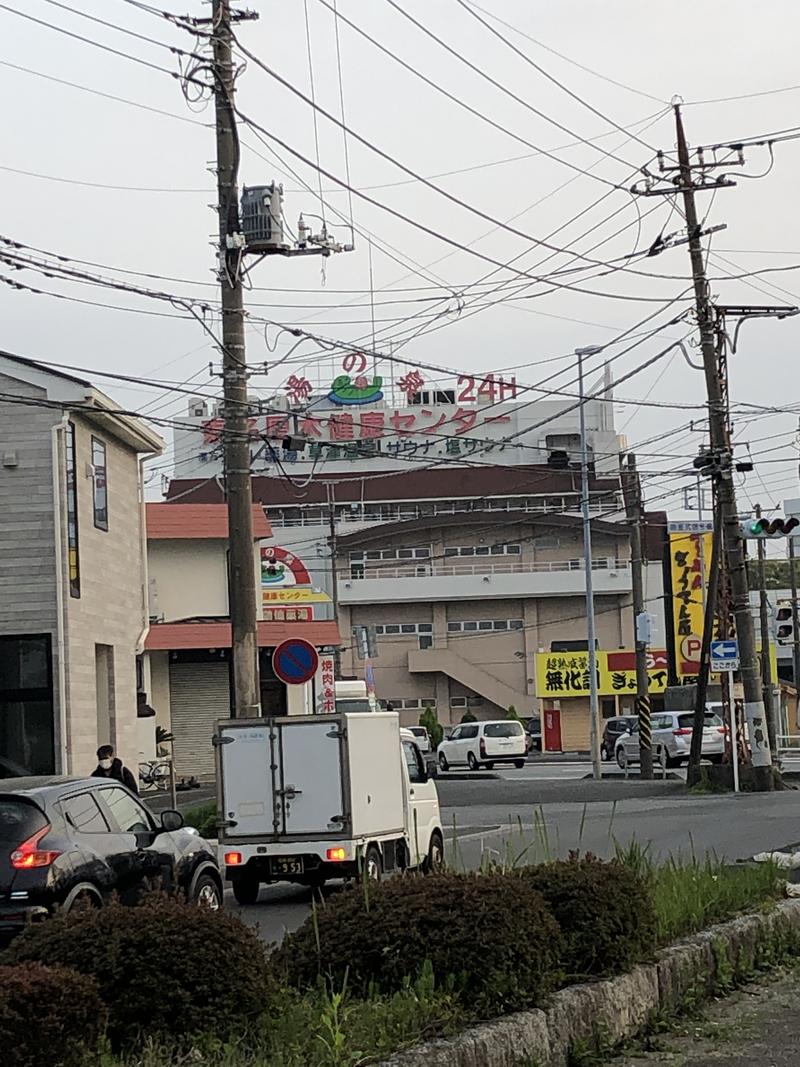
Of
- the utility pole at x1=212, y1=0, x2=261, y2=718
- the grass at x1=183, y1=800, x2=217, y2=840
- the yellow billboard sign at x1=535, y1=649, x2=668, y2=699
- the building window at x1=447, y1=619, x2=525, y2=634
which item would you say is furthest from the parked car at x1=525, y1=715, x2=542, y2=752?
the utility pole at x1=212, y1=0, x2=261, y2=718

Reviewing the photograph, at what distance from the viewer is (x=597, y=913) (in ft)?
27.7

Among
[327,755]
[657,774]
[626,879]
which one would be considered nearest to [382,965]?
[626,879]

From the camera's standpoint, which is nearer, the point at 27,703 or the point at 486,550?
the point at 27,703

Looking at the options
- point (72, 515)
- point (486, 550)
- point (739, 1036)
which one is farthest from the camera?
point (486, 550)

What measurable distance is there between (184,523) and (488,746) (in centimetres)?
1581

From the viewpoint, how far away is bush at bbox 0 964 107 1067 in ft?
18.5

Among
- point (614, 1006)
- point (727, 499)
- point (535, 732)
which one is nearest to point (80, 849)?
point (614, 1006)

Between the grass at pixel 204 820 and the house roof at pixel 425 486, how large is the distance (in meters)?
61.5

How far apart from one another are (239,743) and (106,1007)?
1130cm

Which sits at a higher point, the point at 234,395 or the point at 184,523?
the point at 184,523

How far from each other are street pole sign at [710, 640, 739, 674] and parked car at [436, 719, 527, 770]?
73.3 feet

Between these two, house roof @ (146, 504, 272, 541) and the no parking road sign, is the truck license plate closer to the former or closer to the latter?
the no parking road sign

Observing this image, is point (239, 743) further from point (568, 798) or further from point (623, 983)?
point (568, 798)

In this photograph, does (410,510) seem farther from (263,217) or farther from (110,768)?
(263,217)
